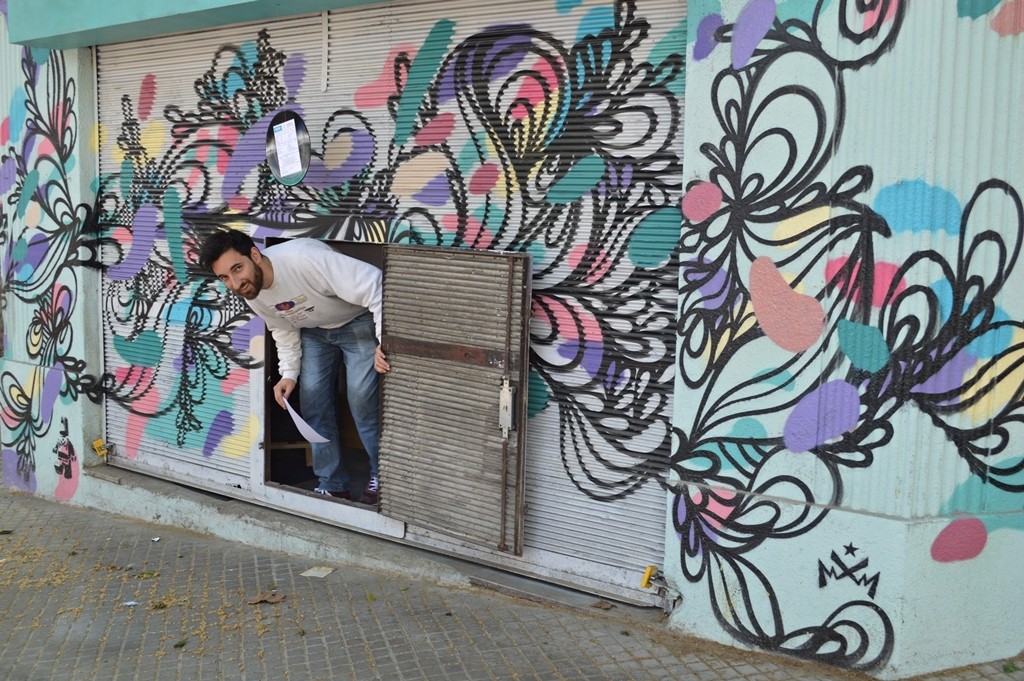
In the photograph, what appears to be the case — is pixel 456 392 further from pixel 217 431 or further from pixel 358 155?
pixel 217 431

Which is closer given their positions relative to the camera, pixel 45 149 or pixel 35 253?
pixel 45 149

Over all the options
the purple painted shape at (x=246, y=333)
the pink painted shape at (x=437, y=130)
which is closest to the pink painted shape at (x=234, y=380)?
the purple painted shape at (x=246, y=333)

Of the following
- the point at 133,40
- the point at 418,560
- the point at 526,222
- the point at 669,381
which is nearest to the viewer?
the point at 669,381

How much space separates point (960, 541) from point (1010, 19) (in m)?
2.05

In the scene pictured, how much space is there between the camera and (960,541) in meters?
3.77

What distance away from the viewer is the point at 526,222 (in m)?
4.62

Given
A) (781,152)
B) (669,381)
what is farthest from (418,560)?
(781,152)

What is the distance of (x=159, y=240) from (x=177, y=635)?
2883 mm

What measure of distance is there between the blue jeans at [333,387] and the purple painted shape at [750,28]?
2.59 meters

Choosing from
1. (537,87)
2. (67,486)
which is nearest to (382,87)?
A: (537,87)

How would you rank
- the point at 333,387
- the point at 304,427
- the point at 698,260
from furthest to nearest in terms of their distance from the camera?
1. the point at 333,387
2. the point at 304,427
3. the point at 698,260

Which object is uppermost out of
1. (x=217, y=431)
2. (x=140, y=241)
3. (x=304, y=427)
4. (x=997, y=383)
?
(x=140, y=241)

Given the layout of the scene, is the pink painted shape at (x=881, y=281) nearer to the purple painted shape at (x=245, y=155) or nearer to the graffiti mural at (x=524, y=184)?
the graffiti mural at (x=524, y=184)

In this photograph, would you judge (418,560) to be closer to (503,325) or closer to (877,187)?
(503,325)
